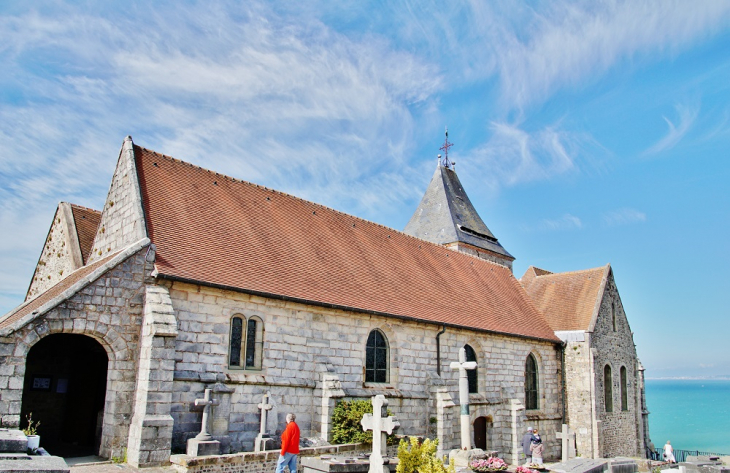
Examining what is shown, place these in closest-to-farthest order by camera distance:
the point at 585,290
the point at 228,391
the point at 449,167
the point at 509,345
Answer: the point at 228,391, the point at 509,345, the point at 585,290, the point at 449,167

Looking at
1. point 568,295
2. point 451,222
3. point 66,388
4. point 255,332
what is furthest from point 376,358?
point 451,222

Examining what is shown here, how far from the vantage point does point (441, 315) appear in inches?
746

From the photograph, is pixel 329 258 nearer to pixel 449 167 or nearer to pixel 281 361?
pixel 281 361

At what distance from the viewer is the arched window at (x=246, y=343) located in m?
13.7

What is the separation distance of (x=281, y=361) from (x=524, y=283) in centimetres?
1740

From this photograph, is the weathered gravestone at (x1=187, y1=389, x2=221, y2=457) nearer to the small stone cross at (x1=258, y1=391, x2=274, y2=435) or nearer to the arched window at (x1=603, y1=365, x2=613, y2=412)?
the small stone cross at (x1=258, y1=391, x2=274, y2=435)

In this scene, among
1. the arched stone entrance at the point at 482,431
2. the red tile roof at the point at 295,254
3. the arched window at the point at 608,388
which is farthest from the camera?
the arched window at the point at 608,388

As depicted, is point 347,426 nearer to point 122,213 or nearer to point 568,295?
point 122,213

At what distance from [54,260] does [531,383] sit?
57.1 ft

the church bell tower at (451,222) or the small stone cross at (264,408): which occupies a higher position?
the church bell tower at (451,222)

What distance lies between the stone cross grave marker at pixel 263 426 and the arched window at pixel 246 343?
3.25 ft

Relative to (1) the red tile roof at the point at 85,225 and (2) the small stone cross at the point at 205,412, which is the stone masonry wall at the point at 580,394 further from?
(1) the red tile roof at the point at 85,225

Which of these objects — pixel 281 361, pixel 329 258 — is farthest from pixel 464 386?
pixel 329 258

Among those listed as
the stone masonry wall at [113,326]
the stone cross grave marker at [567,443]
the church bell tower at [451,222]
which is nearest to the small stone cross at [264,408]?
the stone masonry wall at [113,326]
